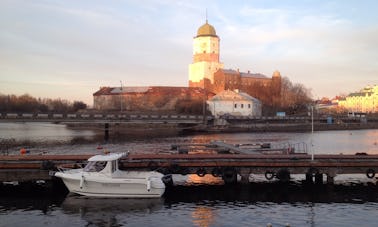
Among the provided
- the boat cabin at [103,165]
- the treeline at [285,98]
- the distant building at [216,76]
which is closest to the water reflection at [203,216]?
the boat cabin at [103,165]

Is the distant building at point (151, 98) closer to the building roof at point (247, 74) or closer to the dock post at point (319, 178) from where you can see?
the building roof at point (247, 74)

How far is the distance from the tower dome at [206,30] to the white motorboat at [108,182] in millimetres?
158935

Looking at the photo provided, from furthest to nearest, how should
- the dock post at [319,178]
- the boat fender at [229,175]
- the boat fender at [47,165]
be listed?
the dock post at [319,178]
the boat fender at [229,175]
the boat fender at [47,165]

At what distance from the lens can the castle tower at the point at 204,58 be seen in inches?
6875

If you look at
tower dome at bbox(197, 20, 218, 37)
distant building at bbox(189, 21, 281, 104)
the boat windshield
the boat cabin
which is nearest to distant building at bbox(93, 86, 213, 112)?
distant building at bbox(189, 21, 281, 104)

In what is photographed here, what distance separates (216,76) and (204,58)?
1095 centimetres

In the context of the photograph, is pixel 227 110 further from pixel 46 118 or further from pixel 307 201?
pixel 307 201

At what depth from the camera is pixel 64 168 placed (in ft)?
86.3

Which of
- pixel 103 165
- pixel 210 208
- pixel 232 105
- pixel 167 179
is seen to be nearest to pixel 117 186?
pixel 103 165

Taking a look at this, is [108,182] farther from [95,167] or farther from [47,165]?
[47,165]

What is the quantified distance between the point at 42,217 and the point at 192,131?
267 ft

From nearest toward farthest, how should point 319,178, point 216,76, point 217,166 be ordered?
point 217,166
point 319,178
point 216,76

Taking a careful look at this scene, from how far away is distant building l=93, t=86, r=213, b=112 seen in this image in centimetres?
15375

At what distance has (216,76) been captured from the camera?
171500 mm
